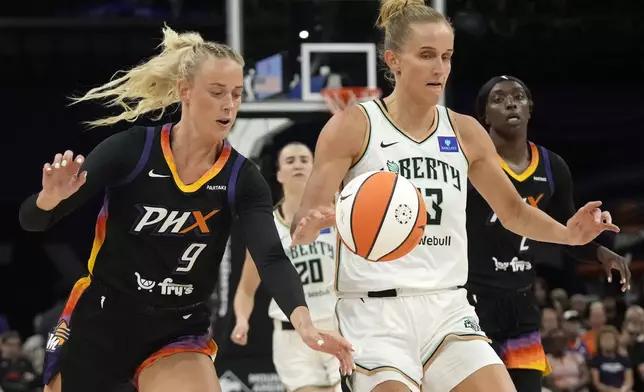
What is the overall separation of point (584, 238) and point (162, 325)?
1638 millimetres

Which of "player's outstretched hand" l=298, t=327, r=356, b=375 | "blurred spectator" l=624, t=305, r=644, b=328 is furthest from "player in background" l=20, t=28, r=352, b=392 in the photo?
"blurred spectator" l=624, t=305, r=644, b=328

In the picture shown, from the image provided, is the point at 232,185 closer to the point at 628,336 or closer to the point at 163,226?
the point at 163,226

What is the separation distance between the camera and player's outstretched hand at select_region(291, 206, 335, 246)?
3678mm

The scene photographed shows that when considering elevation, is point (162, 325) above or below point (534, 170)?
below

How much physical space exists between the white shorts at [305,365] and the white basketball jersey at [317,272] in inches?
3.4

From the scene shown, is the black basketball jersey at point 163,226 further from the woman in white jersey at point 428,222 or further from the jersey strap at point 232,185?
the woman in white jersey at point 428,222

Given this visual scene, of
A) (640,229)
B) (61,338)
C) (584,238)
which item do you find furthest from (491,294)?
(640,229)

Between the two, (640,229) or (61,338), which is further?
(640,229)

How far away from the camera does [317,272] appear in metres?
6.54

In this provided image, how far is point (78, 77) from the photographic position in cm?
1455

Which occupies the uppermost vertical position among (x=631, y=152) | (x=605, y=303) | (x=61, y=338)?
(x=61, y=338)

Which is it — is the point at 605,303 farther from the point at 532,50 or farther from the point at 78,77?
the point at 78,77

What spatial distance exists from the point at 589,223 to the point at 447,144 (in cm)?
61

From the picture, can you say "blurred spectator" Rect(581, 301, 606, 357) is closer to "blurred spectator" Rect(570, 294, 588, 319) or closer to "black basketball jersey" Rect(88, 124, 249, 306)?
"blurred spectator" Rect(570, 294, 588, 319)
